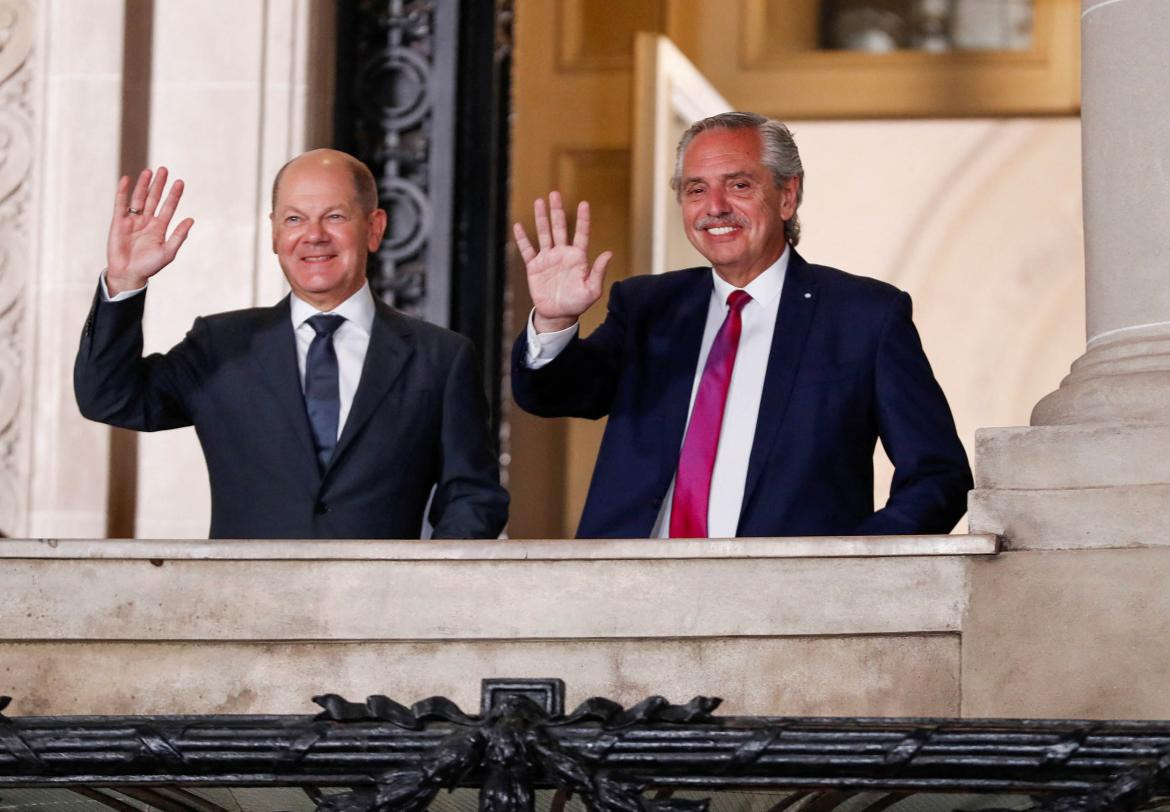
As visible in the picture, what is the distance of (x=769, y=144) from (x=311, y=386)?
3.29 feet

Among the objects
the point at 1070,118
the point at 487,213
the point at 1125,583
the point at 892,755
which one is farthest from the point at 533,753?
the point at 1070,118

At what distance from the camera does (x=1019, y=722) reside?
2.06 m

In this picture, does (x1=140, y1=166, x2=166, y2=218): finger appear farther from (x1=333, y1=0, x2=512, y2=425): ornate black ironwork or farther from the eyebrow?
(x1=333, y1=0, x2=512, y2=425): ornate black ironwork

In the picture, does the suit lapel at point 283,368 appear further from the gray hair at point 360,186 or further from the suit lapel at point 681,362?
the suit lapel at point 681,362

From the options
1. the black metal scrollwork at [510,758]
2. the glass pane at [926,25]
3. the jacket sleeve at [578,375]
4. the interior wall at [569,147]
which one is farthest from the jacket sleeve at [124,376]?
the glass pane at [926,25]

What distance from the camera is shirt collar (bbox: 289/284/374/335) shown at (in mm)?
4277

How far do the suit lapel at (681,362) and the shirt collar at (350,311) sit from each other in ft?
1.93

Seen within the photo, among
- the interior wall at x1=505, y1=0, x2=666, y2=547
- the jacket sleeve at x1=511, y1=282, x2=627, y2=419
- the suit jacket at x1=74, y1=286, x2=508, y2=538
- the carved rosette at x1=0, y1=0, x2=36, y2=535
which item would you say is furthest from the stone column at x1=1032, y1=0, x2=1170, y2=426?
the interior wall at x1=505, y1=0, x2=666, y2=547

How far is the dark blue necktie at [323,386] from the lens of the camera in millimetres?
4156

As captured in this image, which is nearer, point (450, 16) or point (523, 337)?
point (523, 337)

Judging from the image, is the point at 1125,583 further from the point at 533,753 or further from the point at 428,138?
the point at 428,138

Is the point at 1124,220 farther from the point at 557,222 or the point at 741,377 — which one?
the point at 557,222

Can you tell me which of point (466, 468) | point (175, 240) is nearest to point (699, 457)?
point (466, 468)

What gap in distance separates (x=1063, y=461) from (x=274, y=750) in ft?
6.44
